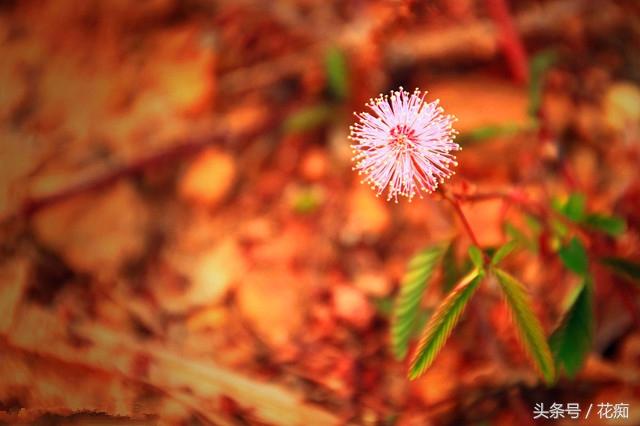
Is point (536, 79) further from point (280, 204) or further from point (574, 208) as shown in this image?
point (280, 204)

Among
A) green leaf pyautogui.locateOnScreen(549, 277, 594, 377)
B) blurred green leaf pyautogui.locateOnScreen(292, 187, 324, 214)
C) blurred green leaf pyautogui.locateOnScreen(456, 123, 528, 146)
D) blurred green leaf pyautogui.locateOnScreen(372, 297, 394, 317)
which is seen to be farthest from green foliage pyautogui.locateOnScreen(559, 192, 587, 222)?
blurred green leaf pyautogui.locateOnScreen(292, 187, 324, 214)

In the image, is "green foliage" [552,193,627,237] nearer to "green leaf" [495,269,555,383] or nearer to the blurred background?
the blurred background

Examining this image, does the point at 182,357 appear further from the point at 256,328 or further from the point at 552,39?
the point at 552,39

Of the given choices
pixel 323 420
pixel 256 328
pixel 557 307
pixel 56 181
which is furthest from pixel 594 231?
pixel 56 181

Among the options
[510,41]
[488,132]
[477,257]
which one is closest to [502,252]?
[477,257]

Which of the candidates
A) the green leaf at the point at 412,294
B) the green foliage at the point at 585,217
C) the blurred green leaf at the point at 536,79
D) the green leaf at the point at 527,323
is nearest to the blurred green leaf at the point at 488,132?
the blurred green leaf at the point at 536,79

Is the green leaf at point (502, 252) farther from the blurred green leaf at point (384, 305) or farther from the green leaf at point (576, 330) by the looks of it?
the blurred green leaf at point (384, 305)
